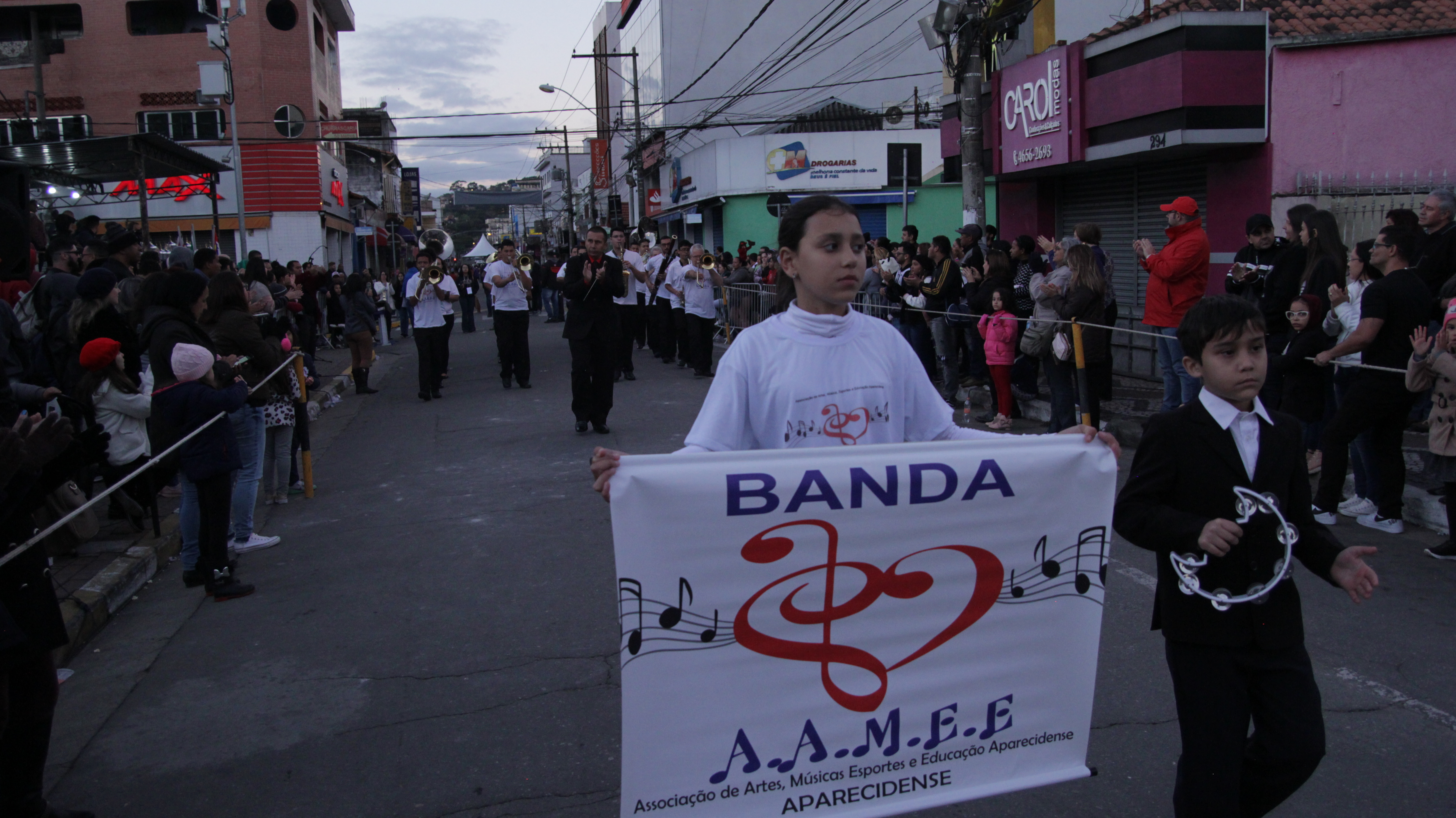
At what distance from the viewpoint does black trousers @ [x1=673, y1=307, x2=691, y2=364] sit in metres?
17.0

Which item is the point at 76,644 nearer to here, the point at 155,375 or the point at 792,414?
the point at 155,375

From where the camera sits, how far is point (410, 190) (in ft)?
263

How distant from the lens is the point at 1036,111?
1518 cm

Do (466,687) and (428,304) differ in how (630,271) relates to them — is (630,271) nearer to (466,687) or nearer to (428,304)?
(428,304)

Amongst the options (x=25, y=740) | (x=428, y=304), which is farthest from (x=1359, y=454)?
(x=428, y=304)

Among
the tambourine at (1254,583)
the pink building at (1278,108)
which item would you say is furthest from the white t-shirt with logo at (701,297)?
the tambourine at (1254,583)

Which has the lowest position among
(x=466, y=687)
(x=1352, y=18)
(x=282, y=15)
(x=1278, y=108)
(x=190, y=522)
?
(x=466, y=687)

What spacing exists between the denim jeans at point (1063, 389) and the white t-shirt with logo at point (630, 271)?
21.1ft

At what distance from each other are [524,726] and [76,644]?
8.89 feet

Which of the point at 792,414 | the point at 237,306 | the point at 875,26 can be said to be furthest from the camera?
the point at 875,26

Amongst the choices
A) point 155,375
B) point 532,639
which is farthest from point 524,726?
point 155,375

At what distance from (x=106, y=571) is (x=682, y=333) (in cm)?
1140

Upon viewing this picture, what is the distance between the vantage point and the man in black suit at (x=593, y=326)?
11062 mm

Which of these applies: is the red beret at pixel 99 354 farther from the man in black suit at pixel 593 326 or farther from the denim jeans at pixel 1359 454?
the denim jeans at pixel 1359 454
